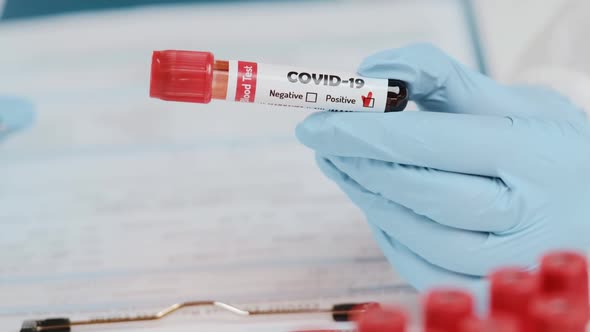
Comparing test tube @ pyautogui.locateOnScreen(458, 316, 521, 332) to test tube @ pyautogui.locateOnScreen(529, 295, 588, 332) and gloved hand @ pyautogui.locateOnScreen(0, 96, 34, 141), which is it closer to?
test tube @ pyautogui.locateOnScreen(529, 295, 588, 332)

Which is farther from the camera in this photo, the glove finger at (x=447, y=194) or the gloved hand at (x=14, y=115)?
the gloved hand at (x=14, y=115)

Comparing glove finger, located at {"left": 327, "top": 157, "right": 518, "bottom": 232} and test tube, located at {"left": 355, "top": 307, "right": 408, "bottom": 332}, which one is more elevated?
glove finger, located at {"left": 327, "top": 157, "right": 518, "bottom": 232}

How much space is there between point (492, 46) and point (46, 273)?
25.3 inches

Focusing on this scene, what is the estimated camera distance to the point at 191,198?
2.59ft

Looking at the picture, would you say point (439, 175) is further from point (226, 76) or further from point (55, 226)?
point (55, 226)

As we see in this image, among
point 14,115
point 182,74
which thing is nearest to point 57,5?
point 14,115

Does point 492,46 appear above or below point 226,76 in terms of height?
above

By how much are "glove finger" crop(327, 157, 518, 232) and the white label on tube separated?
0.07 meters

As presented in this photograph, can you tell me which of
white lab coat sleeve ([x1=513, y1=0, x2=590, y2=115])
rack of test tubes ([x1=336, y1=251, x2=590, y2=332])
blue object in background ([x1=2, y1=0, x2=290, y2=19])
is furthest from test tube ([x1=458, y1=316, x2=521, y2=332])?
blue object in background ([x1=2, y1=0, x2=290, y2=19])

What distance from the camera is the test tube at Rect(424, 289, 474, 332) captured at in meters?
0.36

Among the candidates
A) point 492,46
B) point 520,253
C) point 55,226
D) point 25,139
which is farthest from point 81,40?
point 520,253

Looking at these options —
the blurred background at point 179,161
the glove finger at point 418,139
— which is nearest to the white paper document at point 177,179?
the blurred background at point 179,161

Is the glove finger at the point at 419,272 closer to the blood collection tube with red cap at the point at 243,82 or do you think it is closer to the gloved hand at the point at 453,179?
the gloved hand at the point at 453,179

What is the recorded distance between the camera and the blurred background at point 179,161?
660 millimetres
